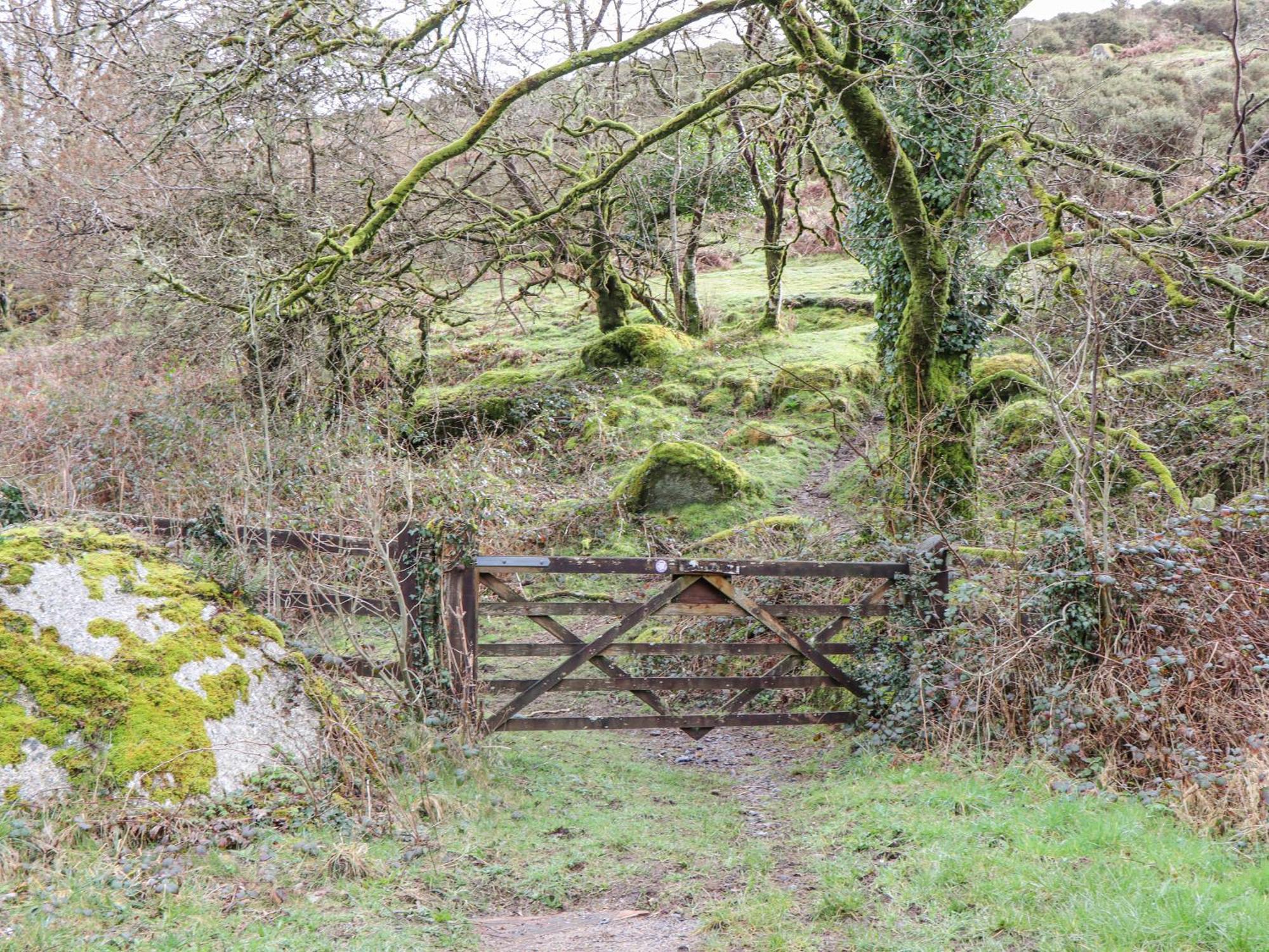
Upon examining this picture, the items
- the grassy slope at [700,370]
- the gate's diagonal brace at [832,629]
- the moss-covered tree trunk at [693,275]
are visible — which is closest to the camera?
the gate's diagonal brace at [832,629]

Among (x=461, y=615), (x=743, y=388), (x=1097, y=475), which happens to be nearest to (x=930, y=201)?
(x=1097, y=475)

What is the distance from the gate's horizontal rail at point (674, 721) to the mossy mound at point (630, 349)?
416 inches

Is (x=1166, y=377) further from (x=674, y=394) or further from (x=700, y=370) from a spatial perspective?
(x=700, y=370)

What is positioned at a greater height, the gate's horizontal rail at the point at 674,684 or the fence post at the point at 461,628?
the fence post at the point at 461,628

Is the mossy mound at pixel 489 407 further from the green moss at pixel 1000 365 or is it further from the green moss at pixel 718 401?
→ the green moss at pixel 1000 365

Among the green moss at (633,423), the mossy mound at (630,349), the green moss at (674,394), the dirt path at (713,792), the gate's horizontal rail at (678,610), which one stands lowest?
the dirt path at (713,792)

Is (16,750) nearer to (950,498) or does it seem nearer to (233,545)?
(233,545)

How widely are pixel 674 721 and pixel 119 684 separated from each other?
396 centimetres

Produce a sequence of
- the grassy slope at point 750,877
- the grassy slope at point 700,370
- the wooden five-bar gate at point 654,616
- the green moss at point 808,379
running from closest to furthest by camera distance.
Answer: the grassy slope at point 750,877, the wooden five-bar gate at point 654,616, the grassy slope at point 700,370, the green moss at point 808,379

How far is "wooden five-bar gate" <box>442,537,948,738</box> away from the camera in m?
6.59

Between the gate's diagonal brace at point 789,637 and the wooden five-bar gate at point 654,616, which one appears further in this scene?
the gate's diagonal brace at point 789,637

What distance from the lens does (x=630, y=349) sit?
17375 mm

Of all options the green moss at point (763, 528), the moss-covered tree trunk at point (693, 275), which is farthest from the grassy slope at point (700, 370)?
the green moss at point (763, 528)

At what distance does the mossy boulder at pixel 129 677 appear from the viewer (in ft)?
14.8
